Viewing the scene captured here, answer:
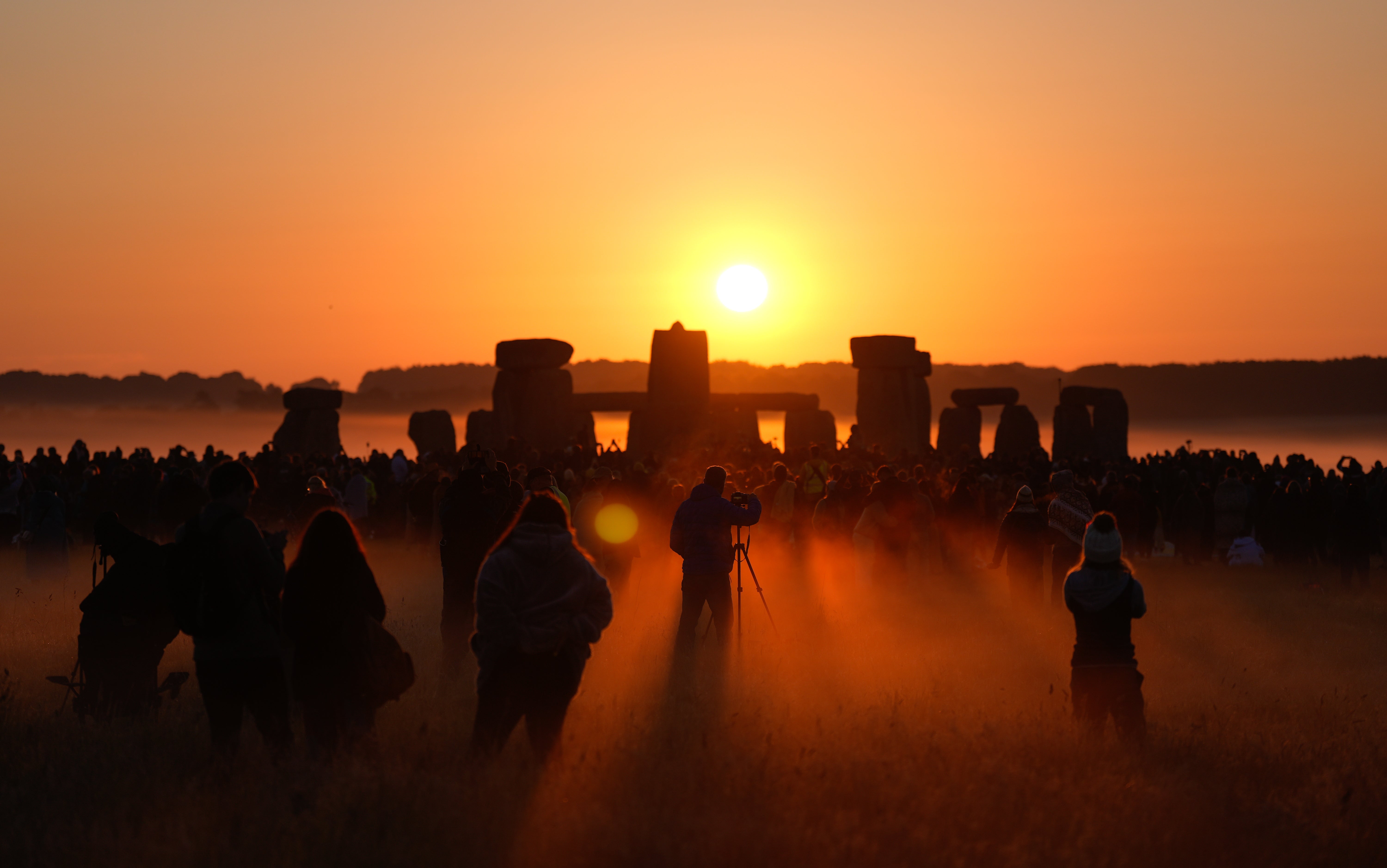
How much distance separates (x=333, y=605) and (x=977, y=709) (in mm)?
5145

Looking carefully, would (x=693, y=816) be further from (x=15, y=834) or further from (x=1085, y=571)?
(x=15, y=834)

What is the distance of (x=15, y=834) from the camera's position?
625 centimetres

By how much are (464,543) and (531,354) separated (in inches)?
819

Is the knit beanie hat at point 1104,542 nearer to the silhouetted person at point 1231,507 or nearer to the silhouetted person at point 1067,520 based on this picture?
the silhouetted person at point 1067,520

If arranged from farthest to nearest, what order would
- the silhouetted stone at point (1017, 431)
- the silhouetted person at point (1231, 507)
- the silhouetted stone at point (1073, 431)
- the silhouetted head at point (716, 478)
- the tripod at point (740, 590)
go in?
the silhouetted stone at point (1017, 431), the silhouetted stone at point (1073, 431), the silhouetted person at point (1231, 507), the tripod at point (740, 590), the silhouetted head at point (716, 478)

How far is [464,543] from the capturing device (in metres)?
9.93

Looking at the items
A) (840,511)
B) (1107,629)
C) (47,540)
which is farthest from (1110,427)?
(1107,629)

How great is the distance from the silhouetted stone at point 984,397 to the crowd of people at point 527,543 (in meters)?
15.6

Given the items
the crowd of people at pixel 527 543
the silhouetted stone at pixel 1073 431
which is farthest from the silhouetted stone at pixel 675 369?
the silhouetted stone at pixel 1073 431

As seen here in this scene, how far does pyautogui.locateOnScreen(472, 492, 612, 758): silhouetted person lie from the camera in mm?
6180

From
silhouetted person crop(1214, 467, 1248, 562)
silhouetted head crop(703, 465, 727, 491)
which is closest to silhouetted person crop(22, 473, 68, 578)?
silhouetted head crop(703, 465, 727, 491)

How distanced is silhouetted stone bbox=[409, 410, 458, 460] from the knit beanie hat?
29.0 meters

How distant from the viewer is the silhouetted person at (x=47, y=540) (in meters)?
14.7

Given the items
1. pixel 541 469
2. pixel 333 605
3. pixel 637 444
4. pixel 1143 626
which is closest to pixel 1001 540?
pixel 1143 626
